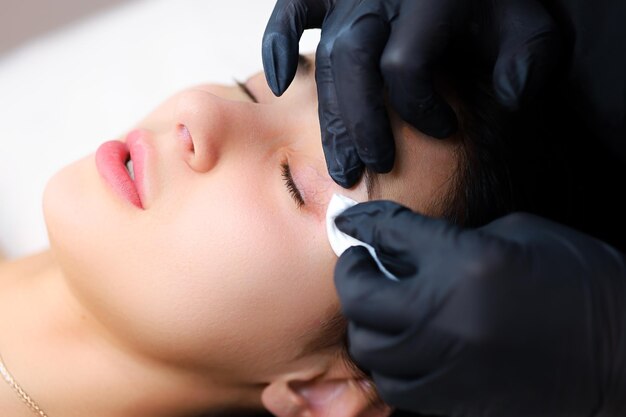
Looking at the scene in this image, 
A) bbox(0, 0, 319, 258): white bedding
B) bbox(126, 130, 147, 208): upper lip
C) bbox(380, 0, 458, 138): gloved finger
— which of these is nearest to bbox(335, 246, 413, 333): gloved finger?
bbox(380, 0, 458, 138): gloved finger

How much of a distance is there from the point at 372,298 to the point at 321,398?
0.41m

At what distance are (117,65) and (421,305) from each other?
1.37m

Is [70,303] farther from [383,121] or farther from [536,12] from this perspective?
[536,12]

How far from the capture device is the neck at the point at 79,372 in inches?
48.7

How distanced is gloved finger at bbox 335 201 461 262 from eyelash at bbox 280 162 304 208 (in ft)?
0.37

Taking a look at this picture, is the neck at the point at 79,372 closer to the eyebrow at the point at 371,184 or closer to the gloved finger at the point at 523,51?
the eyebrow at the point at 371,184

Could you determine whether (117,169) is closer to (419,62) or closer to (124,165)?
(124,165)

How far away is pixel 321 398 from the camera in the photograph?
1233 millimetres

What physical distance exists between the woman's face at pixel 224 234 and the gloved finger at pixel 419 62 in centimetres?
7

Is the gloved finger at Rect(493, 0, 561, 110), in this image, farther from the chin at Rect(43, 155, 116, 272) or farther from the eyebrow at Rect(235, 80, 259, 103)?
the chin at Rect(43, 155, 116, 272)

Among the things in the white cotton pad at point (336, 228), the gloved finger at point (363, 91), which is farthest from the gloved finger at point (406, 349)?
the gloved finger at point (363, 91)

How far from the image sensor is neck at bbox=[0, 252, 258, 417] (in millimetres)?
1236

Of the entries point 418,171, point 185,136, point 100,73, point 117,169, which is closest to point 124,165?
point 117,169

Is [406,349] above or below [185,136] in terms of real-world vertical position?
below
